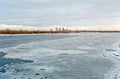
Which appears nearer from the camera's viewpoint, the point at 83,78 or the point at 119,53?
the point at 83,78

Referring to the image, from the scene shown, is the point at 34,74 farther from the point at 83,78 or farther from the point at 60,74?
the point at 83,78

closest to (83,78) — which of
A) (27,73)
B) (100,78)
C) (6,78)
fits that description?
(100,78)

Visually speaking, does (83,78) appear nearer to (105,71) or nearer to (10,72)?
(105,71)

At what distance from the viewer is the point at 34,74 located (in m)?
9.14

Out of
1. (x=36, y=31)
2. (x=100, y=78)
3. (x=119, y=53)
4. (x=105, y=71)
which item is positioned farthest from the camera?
(x=36, y=31)

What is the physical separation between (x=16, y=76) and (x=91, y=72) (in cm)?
361

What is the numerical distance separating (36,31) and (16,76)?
115178 mm

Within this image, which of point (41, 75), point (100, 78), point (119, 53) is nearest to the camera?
point (100, 78)

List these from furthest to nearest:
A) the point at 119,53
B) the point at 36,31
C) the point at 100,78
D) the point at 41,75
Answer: the point at 36,31, the point at 119,53, the point at 41,75, the point at 100,78

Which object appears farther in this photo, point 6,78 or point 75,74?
point 75,74

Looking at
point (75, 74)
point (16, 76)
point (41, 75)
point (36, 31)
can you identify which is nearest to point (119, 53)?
point (75, 74)

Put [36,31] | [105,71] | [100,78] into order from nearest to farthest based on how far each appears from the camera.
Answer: [100,78] → [105,71] → [36,31]

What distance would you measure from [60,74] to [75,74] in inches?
28.1

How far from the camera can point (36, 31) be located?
403 feet
